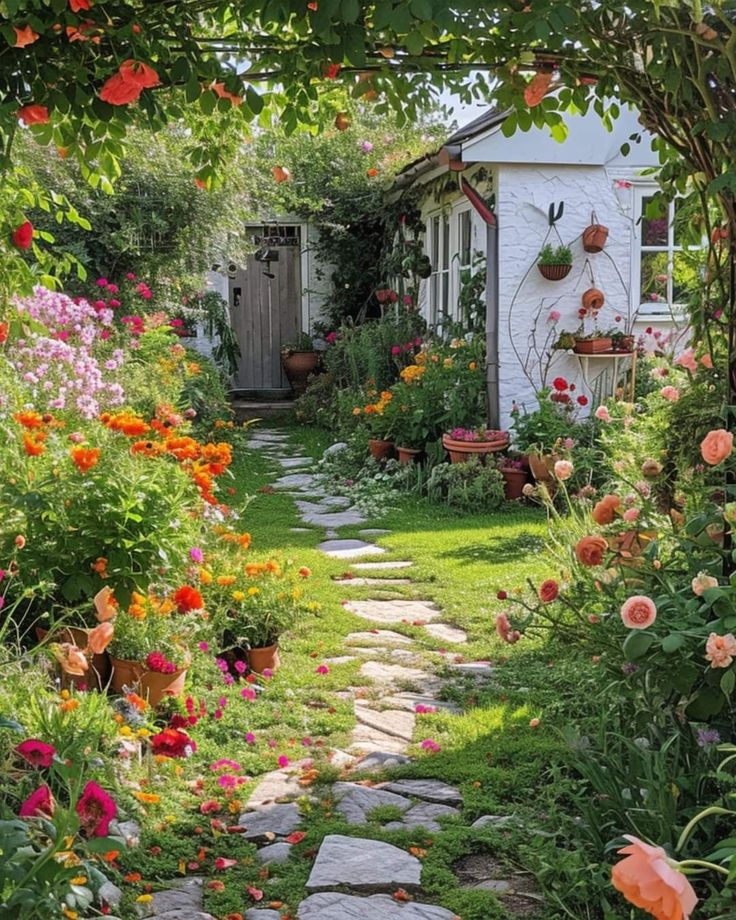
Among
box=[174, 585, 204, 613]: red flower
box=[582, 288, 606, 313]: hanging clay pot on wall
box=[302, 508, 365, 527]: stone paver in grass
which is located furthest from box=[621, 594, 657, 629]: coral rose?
box=[582, 288, 606, 313]: hanging clay pot on wall

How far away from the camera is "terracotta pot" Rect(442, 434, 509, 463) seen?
25.8ft

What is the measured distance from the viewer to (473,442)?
7891mm


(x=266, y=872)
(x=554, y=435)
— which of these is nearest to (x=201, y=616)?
(x=266, y=872)

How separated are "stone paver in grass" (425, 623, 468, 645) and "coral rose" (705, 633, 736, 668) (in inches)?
101

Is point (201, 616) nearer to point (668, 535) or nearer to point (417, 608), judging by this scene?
point (417, 608)

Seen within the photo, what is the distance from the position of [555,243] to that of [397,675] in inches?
206

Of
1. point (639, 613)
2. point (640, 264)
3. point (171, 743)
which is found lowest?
point (171, 743)

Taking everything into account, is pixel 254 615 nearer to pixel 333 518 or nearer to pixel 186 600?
pixel 186 600

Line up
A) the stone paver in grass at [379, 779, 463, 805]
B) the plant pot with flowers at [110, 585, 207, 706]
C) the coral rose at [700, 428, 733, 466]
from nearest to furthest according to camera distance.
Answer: the coral rose at [700, 428, 733, 466] → the stone paver in grass at [379, 779, 463, 805] → the plant pot with flowers at [110, 585, 207, 706]

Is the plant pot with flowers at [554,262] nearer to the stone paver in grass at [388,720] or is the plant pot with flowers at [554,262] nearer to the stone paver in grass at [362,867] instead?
the stone paver in grass at [388,720]

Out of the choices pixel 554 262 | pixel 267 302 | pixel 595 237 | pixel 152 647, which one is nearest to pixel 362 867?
pixel 152 647

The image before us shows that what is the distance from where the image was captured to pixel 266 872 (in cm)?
261

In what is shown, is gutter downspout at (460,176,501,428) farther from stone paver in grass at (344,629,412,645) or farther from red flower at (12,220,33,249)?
red flower at (12,220,33,249)

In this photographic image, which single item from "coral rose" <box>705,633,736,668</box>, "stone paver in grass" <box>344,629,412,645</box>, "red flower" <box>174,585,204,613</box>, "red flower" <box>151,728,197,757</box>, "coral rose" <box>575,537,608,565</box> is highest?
"coral rose" <box>575,537,608,565</box>
